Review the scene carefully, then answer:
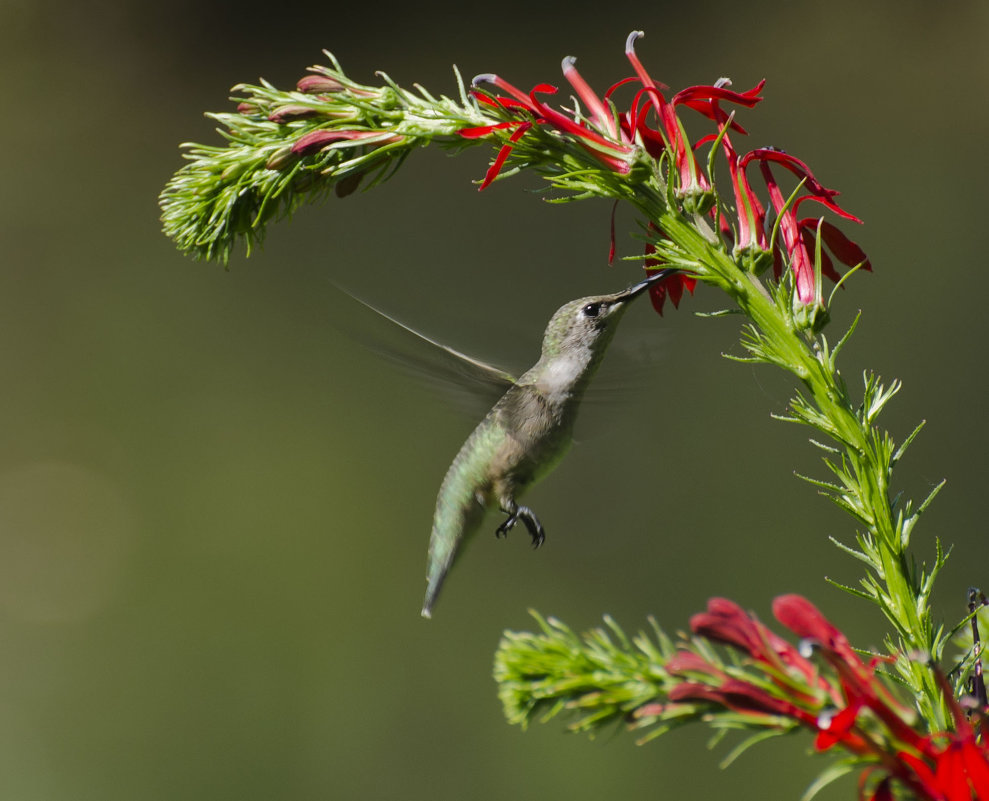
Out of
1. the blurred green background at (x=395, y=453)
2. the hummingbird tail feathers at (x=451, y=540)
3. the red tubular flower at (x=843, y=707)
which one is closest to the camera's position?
the red tubular flower at (x=843, y=707)

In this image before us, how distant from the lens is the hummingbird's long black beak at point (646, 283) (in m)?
0.62

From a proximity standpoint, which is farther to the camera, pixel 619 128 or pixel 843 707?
pixel 619 128

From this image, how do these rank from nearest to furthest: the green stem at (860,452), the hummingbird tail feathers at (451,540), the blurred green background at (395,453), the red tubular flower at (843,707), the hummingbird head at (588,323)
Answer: the red tubular flower at (843,707) < the green stem at (860,452) < the hummingbird head at (588,323) < the hummingbird tail feathers at (451,540) < the blurred green background at (395,453)

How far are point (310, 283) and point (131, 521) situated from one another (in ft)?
2.46

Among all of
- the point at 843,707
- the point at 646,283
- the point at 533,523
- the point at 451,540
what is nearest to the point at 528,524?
the point at 533,523

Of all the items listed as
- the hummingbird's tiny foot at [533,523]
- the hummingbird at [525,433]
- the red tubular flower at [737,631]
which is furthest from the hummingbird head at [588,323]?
the red tubular flower at [737,631]

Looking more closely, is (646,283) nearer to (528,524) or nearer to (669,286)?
(669,286)

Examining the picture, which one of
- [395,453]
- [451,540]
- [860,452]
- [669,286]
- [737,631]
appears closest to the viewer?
[737,631]

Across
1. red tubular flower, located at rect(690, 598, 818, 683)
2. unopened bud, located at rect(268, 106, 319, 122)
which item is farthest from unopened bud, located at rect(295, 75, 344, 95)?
red tubular flower, located at rect(690, 598, 818, 683)

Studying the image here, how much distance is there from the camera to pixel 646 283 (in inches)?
26.4

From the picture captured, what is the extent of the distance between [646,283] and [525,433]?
0.86 feet

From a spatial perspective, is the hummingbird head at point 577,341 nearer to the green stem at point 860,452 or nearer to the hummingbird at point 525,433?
the hummingbird at point 525,433

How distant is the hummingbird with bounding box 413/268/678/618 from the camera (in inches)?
32.9

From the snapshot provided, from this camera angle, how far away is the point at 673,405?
94.9 inches
